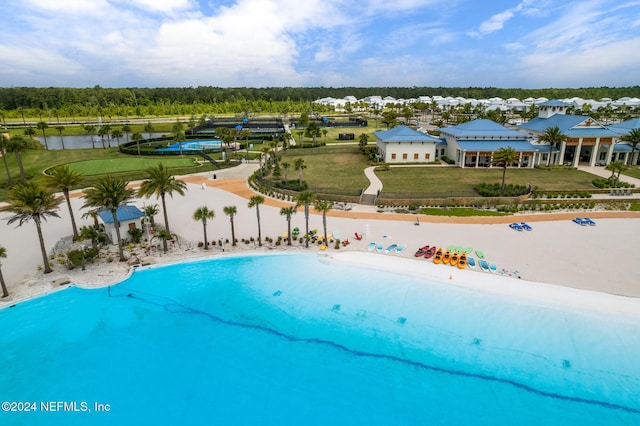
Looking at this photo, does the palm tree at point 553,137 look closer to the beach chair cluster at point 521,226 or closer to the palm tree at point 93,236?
the beach chair cluster at point 521,226

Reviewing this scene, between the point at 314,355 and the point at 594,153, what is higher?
the point at 594,153

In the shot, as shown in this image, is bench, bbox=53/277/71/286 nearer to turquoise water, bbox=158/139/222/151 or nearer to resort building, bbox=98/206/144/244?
resort building, bbox=98/206/144/244

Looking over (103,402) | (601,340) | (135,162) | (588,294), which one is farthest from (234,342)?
(135,162)

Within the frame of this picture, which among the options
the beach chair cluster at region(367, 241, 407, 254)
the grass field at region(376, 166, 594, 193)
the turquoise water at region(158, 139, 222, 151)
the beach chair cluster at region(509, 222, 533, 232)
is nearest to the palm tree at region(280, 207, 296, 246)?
the beach chair cluster at region(367, 241, 407, 254)

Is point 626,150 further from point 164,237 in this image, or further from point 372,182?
point 164,237

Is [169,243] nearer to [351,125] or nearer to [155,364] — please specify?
[155,364]

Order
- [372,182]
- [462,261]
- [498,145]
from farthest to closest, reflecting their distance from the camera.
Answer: [498,145], [372,182], [462,261]

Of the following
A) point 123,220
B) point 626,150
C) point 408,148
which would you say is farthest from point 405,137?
point 123,220
